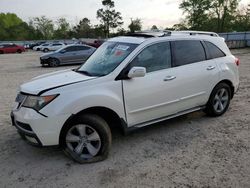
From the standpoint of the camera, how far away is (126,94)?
417 centimetres

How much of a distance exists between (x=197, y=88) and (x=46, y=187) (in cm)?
313

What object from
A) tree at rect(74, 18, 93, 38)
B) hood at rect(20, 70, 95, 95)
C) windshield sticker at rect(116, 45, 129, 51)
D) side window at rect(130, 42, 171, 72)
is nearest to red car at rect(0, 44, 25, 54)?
hood at rect(20, 70, 95, 95)

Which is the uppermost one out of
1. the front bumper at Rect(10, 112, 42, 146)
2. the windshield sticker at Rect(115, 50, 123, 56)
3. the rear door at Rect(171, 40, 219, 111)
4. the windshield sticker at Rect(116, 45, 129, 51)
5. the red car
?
the windshield sticker at Rect(116, 45, 129, 51)

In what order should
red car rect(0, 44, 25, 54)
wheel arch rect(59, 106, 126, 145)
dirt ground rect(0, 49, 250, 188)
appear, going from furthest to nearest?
red car rect(0, 44, 25, 54) → wheel arch rect(59, 106, 126, 145) → dirt ground rect(0, 49, 250, 188)

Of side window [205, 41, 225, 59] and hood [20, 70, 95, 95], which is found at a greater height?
side window [205, 41, 225, 59]

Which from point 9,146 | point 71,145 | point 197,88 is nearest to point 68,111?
point 71,145

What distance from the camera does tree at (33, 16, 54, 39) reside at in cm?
9356

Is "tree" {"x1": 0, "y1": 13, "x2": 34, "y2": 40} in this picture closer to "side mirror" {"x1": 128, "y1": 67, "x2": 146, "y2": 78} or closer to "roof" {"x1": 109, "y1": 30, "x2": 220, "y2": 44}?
"roof" {"x1": 109, "y1": 30, "x2": 220, "y2": 44}

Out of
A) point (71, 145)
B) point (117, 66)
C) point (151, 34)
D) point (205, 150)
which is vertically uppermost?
point (151, 34)

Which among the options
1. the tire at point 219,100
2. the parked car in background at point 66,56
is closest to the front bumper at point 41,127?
the tire at point 219,100

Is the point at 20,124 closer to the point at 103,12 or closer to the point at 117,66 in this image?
the point at 117,66

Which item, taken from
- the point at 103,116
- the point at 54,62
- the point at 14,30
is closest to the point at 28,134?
the point at 103,116

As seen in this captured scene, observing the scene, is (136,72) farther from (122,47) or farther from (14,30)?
(14,30)

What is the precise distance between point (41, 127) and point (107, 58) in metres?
1.70
